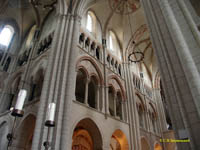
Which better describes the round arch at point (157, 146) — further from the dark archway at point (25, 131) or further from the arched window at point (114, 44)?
the dark archway at point (25, 131)

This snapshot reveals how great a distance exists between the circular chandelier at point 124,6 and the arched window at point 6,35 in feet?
34.7

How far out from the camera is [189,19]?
4293 mm

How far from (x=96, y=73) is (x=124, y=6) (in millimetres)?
8647

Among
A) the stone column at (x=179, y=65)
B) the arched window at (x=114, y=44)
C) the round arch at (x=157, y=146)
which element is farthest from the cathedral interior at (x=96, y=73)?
the round arch at (x=157, y=146)

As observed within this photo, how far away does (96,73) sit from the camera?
476 inches

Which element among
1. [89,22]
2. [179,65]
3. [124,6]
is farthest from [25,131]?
[124,6]

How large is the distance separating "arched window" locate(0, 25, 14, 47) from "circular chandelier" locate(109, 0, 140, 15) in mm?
10580

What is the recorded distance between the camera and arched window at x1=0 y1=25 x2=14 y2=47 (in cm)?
1522

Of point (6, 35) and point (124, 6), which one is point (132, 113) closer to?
point (124, 6)

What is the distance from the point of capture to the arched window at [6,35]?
49.9ft

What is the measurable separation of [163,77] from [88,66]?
25.3 feet

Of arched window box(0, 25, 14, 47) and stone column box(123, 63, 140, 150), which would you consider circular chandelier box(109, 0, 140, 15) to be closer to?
stone column box(123, 63, 140, 150)

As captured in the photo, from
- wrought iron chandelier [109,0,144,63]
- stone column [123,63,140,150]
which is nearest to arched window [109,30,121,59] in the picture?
stone column [123,63,140,150]

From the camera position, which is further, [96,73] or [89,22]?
[89,22]
